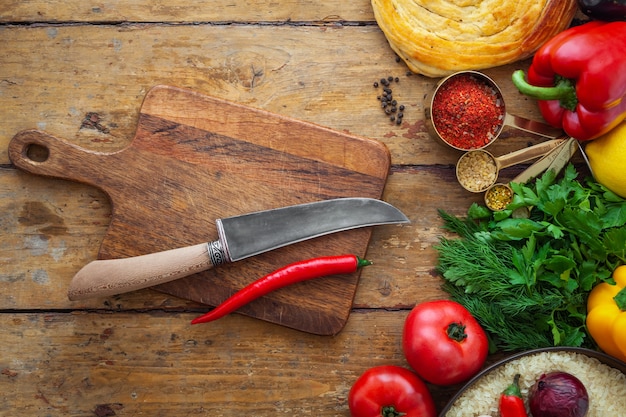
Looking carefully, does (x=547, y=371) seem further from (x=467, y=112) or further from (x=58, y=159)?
(x=58, y=159)

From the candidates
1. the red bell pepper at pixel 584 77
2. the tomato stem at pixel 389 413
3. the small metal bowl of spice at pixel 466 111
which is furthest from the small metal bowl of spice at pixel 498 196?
the tomato stem at pixel 389 413

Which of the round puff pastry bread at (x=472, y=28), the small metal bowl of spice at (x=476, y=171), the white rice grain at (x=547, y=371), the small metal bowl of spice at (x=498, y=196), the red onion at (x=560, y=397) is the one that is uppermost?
the round puff pastry bread at (x=472, y=28)

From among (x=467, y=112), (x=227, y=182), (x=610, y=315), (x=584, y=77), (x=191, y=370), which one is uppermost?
(x=584, y=77)

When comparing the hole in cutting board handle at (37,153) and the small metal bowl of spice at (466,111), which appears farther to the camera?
the hole in cutting board handle at (37,153)

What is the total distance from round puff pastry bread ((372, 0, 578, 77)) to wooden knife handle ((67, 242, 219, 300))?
3.16ft

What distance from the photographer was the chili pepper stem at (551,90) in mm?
1866

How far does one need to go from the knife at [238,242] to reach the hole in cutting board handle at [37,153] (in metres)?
0.44

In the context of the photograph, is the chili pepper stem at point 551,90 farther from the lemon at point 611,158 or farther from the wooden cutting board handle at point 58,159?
the wooden cutting board handle at point 58,159

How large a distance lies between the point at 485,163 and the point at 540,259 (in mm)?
366

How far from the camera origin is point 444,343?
184 cm

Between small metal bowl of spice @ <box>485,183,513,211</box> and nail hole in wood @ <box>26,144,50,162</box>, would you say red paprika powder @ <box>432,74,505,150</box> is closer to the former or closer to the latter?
small metal bowl of spice @ <box>485,183,513,211</box>

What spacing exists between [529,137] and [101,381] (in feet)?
5.64

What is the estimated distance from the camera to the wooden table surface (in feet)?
6.78

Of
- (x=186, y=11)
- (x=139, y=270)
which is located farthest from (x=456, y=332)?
(x=186, y=11)
